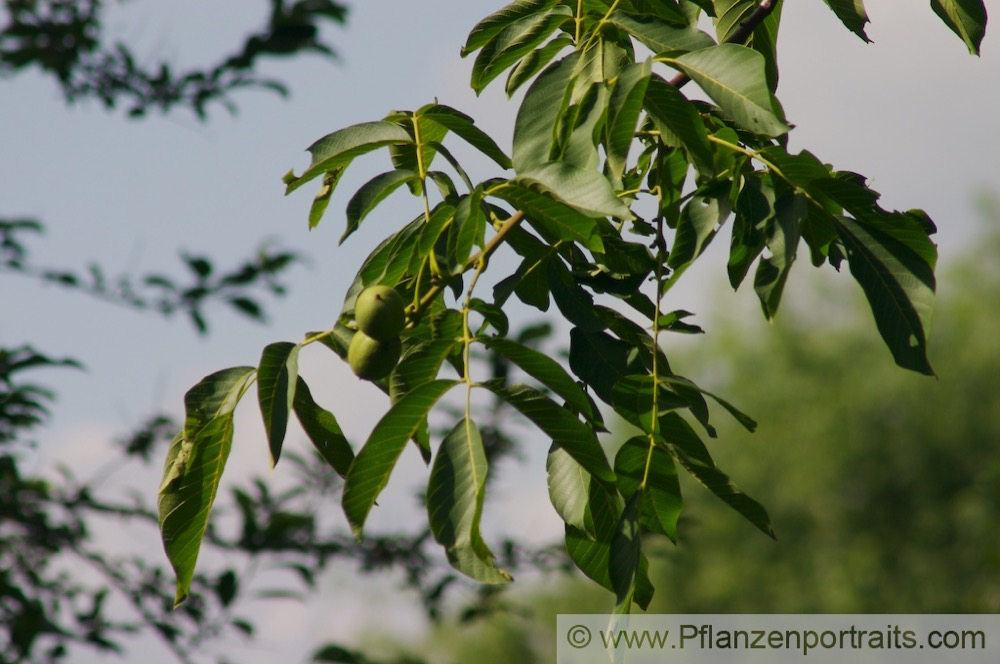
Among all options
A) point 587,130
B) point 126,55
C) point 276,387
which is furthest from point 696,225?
point 126,55

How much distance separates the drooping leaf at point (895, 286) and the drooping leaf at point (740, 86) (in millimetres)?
183

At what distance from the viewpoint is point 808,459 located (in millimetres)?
19516

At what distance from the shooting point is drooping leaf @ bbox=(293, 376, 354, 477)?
128 centimetres

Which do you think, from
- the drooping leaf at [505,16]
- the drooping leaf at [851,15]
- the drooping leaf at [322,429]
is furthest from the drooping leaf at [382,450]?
the drooping leaf at [851,15]

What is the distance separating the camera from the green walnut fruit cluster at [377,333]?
1.14 metres

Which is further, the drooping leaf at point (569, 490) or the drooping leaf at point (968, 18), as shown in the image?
the drooping leaf at point (968, 18)

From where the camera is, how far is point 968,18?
57.8 inches

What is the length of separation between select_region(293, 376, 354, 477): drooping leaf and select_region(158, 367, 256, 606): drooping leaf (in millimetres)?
82

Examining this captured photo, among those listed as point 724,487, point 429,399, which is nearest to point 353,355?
point 429,399

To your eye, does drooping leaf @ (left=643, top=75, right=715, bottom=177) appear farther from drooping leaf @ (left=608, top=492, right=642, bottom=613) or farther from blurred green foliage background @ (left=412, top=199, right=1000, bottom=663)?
blurred green foliage background @ (left=412, top=199, right=1000, bottom=663)

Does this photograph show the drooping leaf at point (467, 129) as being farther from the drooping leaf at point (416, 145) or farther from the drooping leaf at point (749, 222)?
the drooping leaf at point (749, 222)

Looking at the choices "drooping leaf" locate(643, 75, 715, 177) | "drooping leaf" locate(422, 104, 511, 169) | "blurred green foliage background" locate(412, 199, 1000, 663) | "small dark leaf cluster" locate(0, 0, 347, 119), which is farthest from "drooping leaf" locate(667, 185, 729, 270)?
"blurred green foliage background" locate(412, 199, 1000, 663)

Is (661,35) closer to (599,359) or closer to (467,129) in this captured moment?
(467,129)

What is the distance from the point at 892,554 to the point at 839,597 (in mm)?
2313
